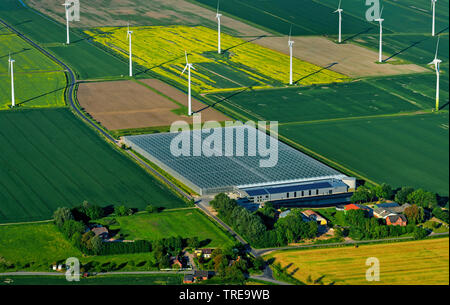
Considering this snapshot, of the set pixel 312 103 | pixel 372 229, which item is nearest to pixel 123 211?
pixel 372 229

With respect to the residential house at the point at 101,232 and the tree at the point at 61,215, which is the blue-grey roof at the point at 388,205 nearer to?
the residential house at the point at 101,232

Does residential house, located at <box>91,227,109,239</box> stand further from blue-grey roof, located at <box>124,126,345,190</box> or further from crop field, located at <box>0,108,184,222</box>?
blue-grey roof, located at <box>124,126,345,190</box>

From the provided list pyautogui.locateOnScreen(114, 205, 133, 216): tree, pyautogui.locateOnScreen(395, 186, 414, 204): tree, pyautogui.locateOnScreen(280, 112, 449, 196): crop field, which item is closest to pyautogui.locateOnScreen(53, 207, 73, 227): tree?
pyautogui.locateOnScreen(114, 205, 133, 216): tree

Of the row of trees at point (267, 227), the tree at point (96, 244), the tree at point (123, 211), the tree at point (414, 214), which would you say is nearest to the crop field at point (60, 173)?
the tree at point (123, 211)

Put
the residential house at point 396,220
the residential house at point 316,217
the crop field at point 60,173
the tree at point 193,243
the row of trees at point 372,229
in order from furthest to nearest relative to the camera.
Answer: the crop field at point 60,173
the residential house at point 316,217
the residential house at point 396,220
the row of trees at point 372,229
the tree at point 193,243

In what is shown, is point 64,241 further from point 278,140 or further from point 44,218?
point 278,140
